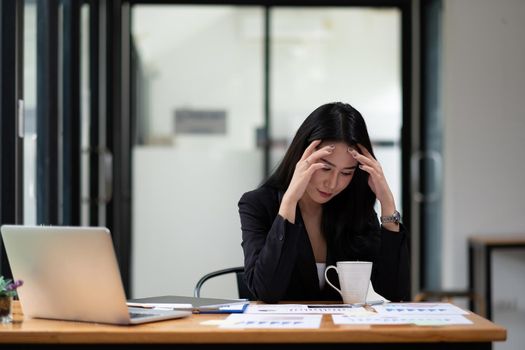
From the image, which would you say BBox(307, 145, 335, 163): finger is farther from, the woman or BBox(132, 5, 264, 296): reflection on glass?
BBox(132, 5, 264, 296): reflection on glass

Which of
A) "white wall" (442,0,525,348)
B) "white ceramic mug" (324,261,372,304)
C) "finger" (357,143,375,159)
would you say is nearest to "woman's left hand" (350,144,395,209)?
"finger" (357,143,375,159)

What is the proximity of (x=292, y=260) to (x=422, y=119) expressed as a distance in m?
3.48

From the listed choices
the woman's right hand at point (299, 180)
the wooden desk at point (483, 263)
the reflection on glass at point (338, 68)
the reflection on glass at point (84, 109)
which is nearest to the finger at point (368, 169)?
the woman's right hand at point (299, 180)

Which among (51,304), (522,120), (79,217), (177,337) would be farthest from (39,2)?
(522,120)

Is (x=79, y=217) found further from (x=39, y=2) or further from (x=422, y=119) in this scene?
(x=422, y=119)

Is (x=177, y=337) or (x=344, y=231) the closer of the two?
(x=177, y=337)

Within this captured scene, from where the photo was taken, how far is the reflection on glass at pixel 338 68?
5.78 m

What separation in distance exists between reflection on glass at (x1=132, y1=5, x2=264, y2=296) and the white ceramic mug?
355cm

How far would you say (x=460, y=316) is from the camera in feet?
6.55

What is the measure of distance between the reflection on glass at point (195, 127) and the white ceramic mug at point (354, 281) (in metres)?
3.55

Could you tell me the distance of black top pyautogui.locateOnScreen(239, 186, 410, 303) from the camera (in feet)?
8.04

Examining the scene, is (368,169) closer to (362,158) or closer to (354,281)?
(362,158)

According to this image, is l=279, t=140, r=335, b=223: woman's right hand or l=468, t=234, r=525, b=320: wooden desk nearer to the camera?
l=279, t=140, r=335, b=223: woman's right hand

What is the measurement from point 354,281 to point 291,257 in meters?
0.25
